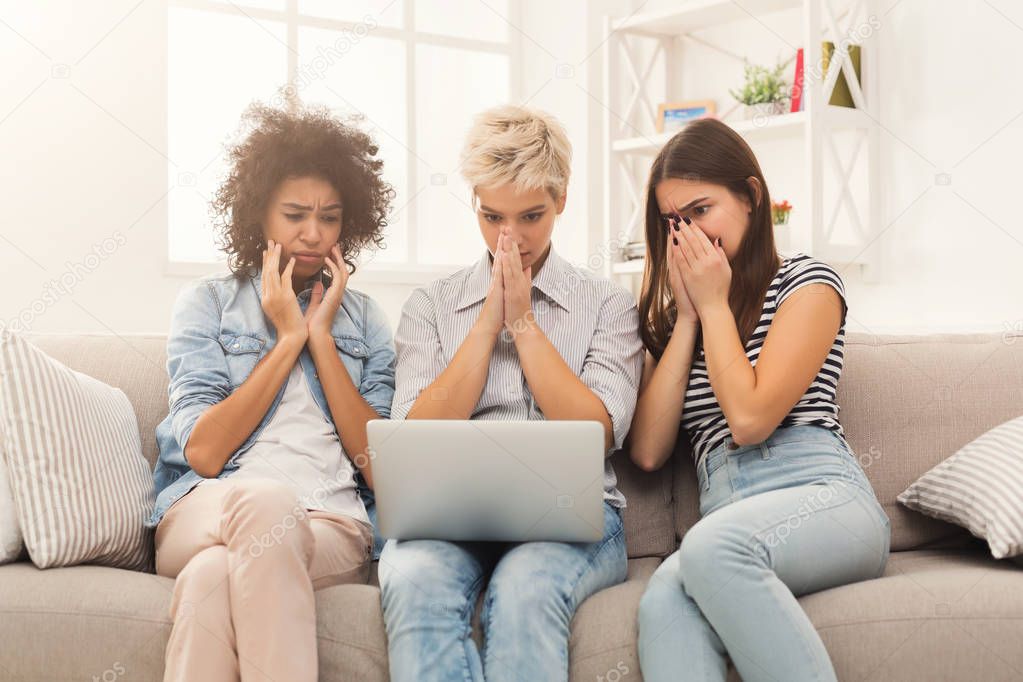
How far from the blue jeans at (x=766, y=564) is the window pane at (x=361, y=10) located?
3237mm

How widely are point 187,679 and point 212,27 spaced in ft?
11.0

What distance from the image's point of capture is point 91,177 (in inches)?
150

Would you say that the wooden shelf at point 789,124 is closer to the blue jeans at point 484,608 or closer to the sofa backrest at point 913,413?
the sofa backrest at point 913,413

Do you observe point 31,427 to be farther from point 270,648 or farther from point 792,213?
point 792,213

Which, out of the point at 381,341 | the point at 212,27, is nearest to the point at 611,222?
the point at 212,27

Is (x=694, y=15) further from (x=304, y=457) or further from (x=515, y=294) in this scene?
(x=304, y=457)

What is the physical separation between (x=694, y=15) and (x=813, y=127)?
0.77 metres

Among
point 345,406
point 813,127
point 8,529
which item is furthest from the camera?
point 813,127

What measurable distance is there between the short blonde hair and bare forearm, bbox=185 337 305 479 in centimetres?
46

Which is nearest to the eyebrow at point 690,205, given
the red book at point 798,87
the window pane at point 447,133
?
the red book at point 798,87

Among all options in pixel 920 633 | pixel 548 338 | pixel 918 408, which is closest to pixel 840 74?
pixel 918 408

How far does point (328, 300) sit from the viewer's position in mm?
1919

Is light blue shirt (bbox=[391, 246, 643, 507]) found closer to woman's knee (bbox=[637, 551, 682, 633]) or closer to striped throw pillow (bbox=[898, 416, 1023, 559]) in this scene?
woman's knee (bbox=[637, 551, 682, 633])

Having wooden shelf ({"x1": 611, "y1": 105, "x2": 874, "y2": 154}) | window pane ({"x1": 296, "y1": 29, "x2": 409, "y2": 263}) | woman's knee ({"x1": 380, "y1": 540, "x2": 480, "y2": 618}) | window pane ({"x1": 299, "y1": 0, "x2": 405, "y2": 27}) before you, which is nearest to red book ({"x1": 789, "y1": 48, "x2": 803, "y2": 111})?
wooden shelf ({"x1": 611, "y1": 105, "x2": 874, "y2": 154})
